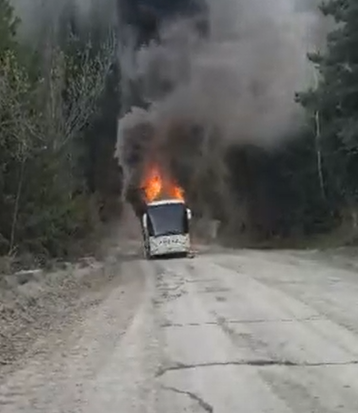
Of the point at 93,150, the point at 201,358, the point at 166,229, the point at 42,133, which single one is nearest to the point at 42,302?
the point at 201,358

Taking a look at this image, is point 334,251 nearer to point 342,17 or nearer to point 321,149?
point 321,149

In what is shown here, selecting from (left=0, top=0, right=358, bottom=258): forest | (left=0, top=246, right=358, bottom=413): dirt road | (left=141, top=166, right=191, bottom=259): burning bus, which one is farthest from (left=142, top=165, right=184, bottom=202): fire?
(left=0, top=246, right=358, bottom=413): dirt road

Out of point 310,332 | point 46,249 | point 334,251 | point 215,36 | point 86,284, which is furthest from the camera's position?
point 215,36

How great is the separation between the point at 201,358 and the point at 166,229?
35.2 metres

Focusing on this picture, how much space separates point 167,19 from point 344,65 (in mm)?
16806

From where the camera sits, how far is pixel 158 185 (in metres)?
54.2

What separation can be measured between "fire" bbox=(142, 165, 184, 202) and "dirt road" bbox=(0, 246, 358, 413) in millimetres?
35418

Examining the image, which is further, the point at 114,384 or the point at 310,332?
the point at 310,332

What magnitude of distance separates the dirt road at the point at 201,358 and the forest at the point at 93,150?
1261 centimetres

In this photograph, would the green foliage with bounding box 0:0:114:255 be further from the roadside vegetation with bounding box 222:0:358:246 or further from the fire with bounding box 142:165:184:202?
the fire with bounding box 142:165:184:202

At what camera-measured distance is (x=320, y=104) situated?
37062 millimetres

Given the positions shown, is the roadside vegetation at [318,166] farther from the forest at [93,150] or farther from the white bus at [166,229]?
the white bus at [166,229]

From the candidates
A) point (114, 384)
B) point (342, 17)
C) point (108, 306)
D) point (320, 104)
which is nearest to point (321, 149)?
point (320, 104)

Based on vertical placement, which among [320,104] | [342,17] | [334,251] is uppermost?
[342,17]
